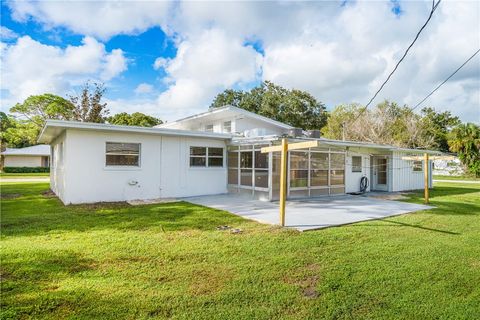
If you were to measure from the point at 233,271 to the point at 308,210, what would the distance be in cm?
547

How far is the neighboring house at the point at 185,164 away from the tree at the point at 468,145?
1904cm

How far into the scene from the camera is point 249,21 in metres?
9.77

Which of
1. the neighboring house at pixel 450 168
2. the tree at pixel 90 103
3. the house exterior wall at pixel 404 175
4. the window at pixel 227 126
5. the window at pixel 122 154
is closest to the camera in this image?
the window at pixel 122 154

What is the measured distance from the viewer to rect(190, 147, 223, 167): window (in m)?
12.4

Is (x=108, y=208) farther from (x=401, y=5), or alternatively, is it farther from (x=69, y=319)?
(x=401, y=5)

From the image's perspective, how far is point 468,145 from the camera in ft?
91.6

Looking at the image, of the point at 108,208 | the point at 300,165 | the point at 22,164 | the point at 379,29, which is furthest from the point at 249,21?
the point at 22,164

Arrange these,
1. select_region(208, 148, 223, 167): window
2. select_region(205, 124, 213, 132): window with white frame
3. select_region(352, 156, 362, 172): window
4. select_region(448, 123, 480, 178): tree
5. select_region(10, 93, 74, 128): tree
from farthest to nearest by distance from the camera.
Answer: select_region(10, 93, 74, 128): tree
select_region(448, 123, 480, 178): tree
select_region(205, 124, 213, 132): window with white frame
select_region(352, 156, 362, 172): window
select_region(208, 148, 223, 167): window

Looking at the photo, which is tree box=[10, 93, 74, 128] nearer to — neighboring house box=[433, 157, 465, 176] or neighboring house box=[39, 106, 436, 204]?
neighboring house box=[39, 106, 436, 204]

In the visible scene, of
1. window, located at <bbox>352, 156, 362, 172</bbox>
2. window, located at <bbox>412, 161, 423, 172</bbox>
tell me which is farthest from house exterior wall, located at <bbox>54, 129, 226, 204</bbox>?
window, located at <bbox>412, 161, 423, 172</bbox>

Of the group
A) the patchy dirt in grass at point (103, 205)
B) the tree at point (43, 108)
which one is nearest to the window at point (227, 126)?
the patchy dirt in grass at point (103, 205)

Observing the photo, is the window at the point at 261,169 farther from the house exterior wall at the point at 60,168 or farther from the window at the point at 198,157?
the house exterior wall at the point at 60,168

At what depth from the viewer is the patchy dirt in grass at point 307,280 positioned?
3652 mm

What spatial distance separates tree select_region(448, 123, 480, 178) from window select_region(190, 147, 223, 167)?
2704cm
